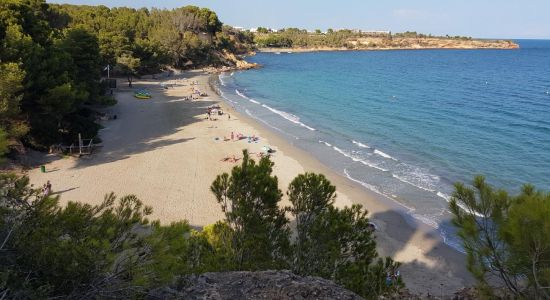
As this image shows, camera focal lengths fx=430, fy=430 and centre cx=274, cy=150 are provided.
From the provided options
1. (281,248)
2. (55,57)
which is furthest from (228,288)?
(55,57)

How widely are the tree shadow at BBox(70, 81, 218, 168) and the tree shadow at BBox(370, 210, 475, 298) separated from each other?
15172 mm

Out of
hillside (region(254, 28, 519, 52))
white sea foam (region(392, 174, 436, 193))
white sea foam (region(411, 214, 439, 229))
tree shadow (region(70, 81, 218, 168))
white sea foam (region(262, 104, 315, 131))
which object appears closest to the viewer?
white sea foam (region(411, 214, 439, 229))

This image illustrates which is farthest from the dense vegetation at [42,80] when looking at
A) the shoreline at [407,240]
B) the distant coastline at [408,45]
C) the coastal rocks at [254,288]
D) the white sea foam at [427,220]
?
the distant coastline at [408,45]

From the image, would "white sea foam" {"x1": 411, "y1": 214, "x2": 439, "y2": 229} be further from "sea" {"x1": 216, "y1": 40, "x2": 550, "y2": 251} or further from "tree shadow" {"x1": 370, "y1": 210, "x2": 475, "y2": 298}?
"tree shadow" {"x1": 370, "y1": 210, "x2": 475, "y2": 298}

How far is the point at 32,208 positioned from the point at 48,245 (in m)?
0.93

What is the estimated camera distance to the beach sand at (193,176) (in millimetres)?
16141

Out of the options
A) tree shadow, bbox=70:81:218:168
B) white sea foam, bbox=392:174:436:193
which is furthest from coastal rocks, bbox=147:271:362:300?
tree shadow, bbox=70:81:218:168

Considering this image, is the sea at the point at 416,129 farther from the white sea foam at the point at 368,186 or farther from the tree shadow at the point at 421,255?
the tree shadow at the point at 421,255

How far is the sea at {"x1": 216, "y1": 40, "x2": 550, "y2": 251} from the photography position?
77.0 feet

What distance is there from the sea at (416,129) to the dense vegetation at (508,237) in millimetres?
10599

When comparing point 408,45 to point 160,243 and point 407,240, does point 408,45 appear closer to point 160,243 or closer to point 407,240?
point 407,240

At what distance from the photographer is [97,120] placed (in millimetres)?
32781

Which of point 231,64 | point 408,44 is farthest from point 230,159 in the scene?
point 408,44

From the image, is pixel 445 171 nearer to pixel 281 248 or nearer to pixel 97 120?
pixel 281 248
